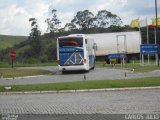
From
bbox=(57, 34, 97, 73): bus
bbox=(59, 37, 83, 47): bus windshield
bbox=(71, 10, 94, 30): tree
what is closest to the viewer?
bbox=(57, 34, 97, 73): bus

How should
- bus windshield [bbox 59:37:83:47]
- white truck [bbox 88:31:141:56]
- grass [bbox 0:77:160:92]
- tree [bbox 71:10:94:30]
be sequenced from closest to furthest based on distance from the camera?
grass [bbox 0:77:160:92]
bus windshield [bbox 59:37:83:47]
white truck [bbox 88:31:141:56]
tree [bbox 71:10:94:30]

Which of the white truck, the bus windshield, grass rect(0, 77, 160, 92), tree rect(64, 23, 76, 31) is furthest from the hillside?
grass rect(0, 77, 160, 92)

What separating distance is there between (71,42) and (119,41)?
26.7 meters

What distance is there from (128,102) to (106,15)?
119765 mm

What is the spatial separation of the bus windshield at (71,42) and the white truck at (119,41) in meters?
25.1

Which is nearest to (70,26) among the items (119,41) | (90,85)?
(119,41)

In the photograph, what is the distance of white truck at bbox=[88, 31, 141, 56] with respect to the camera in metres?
65.8

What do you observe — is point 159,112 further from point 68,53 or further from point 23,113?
point 68,53

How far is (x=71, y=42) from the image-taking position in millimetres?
40406

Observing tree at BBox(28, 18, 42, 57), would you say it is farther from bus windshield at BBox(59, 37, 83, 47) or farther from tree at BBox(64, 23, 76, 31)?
bus windshield at BBox(59, 37, 83, 47)

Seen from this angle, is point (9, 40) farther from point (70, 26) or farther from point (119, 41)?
point (119, 41)

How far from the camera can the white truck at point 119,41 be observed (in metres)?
65.8

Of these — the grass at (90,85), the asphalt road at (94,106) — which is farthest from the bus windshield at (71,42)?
the asphalt road at (94,106)

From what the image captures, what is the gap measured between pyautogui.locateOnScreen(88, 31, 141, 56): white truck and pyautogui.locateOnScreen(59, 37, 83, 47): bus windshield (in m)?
25.1
